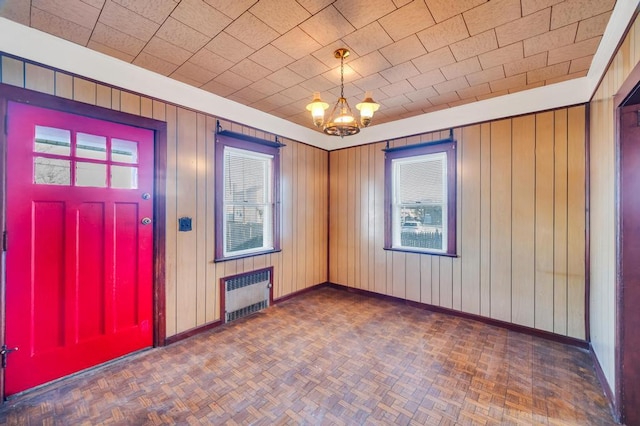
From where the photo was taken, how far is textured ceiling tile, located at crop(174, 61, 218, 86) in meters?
2.58

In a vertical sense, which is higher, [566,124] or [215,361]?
[566,124]

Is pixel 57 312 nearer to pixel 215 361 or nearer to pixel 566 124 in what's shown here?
pixel 215 361

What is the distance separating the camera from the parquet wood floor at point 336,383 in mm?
1841

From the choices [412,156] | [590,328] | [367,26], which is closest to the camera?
[367,26]

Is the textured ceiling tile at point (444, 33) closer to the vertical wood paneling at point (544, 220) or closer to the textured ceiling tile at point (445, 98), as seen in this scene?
the textured ceiling tile at point (445, 98)

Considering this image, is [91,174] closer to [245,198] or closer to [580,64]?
[245,198]

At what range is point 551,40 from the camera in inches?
85.2

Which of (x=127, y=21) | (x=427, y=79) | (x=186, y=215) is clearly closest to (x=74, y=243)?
(x=186, y=215)

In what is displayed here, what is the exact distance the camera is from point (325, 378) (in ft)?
7.40

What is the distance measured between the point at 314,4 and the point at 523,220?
306 centimetres

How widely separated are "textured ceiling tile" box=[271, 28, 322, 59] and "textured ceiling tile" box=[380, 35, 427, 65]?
0.60m

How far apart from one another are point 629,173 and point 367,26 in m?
2.07

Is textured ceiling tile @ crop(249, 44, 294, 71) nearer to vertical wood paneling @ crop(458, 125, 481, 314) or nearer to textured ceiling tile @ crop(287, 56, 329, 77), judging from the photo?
textured ceiling tile @ crop(287, 56, 329, 77)

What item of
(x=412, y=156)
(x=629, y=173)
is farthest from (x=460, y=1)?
(x=412, y=156)
